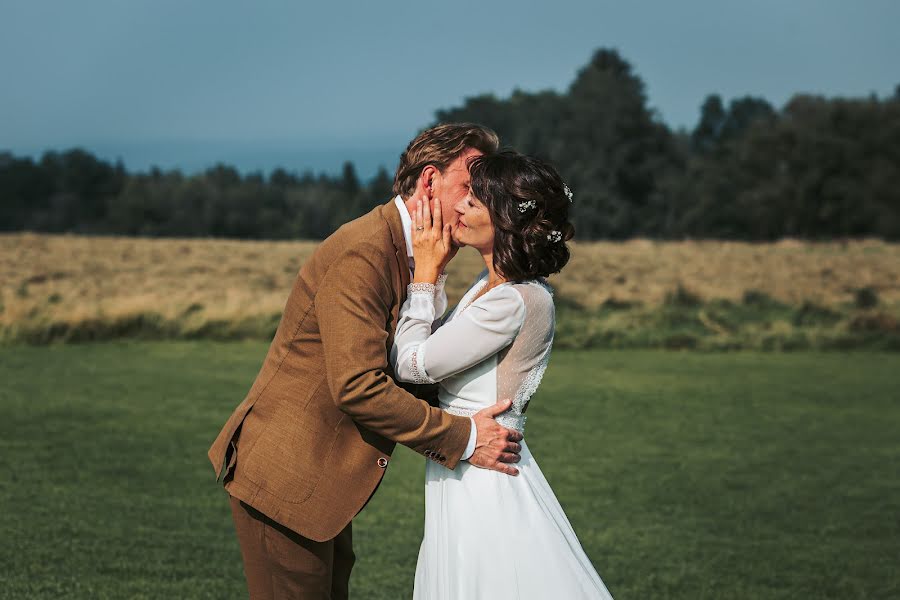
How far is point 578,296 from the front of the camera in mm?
22359

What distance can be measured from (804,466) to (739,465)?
1.98 feet

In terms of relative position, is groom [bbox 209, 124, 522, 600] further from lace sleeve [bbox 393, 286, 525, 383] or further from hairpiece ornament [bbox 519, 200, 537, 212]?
hairpiece ornament [bbox 519, 200, 537, 212]

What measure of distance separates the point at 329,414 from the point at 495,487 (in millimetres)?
564

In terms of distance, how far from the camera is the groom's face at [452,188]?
3.27 metres

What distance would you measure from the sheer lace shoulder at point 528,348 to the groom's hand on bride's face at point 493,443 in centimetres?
7

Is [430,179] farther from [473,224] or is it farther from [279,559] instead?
[279,559]

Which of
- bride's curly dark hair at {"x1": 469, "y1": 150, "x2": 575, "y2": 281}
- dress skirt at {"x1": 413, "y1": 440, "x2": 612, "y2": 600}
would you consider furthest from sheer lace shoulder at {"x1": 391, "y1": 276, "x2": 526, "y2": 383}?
dress skirt at {"x1": 413, "y1": 440, "x2": 612, "y2": 600}

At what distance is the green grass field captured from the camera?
21.0 ft

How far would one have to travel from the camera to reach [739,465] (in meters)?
9.72

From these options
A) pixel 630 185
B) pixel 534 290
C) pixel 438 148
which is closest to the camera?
pixel 534 290

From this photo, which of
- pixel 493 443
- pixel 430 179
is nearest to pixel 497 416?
pixel 493 443

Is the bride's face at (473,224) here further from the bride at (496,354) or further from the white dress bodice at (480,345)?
the white dress bodice at (480,345)

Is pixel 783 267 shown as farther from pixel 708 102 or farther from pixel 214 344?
pixel 708 102

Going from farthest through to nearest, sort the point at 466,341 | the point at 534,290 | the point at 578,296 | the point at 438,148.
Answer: the point at 578,296
the point at 438,148
the point at 534,290
the point at 466,341
